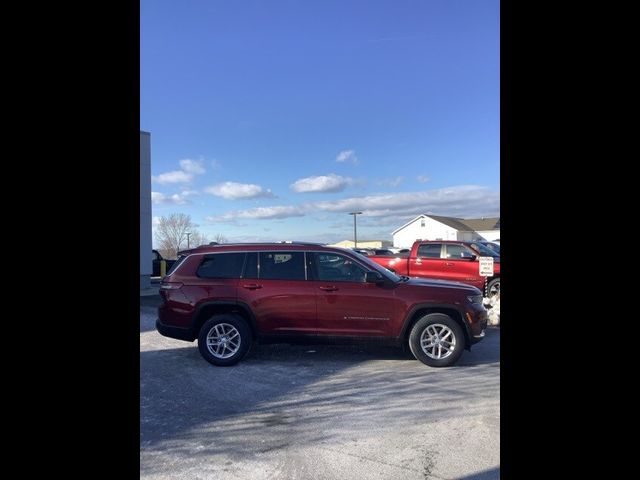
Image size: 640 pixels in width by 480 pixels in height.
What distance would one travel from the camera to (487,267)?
10953 millimetres

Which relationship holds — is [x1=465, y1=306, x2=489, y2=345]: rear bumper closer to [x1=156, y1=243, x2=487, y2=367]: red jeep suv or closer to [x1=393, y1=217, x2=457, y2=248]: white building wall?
[x1=156, y1=243, x2=487, y2=367]: red jeep suv

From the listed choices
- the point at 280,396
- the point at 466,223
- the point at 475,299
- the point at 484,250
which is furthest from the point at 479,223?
the point at 280,396

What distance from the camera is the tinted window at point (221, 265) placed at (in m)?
6.91

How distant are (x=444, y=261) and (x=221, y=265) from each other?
28.1 feet

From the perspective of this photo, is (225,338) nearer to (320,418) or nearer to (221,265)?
(221,265)

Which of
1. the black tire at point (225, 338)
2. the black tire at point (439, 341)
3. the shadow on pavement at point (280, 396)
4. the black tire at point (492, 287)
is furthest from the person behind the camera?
the black tire at point (492, 287)

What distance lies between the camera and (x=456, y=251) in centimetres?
1391

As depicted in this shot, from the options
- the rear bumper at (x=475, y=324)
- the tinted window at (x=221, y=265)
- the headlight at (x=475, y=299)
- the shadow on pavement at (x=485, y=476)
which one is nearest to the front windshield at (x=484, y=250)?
the headlight at (x=475, y=299)

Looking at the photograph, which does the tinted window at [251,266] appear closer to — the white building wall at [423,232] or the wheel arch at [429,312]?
the wheel arch at [429,312]

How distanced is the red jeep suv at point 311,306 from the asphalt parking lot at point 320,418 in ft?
1.37

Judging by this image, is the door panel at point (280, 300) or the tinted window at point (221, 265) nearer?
the door panel at point (280, 300)

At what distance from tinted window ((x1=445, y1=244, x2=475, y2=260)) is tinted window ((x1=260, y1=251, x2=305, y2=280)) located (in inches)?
318
